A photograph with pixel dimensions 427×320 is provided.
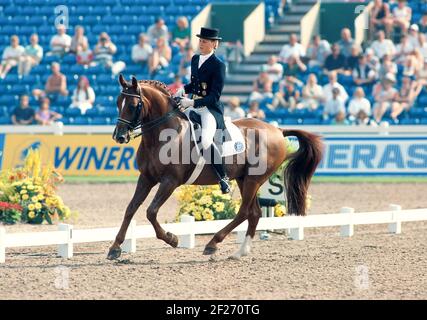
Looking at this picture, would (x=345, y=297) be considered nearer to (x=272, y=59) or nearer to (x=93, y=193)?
(x=93, y=193)

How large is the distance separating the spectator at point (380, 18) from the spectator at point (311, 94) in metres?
2.26

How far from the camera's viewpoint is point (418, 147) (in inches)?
766

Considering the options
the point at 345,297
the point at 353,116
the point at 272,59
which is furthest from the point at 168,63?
the point at 345,297

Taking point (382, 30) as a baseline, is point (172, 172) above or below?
below

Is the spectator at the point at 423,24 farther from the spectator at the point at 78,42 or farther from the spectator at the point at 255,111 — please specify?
the spectator at the point at 78,42

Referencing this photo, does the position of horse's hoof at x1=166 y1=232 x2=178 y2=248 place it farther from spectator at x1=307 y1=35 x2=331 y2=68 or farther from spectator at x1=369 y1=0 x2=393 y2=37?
spectator at x1=369 y1=0 x2=393 y2=37

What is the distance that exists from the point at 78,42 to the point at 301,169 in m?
13.2

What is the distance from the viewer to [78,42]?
957 inches

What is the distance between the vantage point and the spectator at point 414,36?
2230 centimetres

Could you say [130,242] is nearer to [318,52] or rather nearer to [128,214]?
[128,214]

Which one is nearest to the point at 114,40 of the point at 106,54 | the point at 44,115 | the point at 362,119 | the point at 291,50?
the point at 106,54

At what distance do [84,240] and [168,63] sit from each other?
41.8 feet

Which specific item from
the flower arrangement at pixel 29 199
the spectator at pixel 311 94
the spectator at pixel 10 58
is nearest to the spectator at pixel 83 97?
the spectator at pixel 10 58

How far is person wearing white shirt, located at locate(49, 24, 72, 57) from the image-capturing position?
24.5 meters
